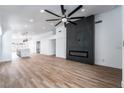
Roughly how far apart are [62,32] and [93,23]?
3.89 meters

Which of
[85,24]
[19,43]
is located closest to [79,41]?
[85,24]

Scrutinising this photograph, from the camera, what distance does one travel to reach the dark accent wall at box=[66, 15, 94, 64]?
21.2 feet

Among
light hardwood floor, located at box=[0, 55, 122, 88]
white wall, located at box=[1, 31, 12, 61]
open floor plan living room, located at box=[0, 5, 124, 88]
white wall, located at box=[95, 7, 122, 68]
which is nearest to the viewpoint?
light hardwood floor, located at box=[0, 55, 122, 88]

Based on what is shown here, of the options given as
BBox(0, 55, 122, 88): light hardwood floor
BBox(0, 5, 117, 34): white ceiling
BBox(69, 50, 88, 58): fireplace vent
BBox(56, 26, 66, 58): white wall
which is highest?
BBox(0, 5, 117, 34): white ceiling

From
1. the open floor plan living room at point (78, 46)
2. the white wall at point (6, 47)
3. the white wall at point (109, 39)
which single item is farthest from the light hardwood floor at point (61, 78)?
the white wall at point (6, 47)

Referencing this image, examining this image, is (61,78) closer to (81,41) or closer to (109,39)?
(109,39)

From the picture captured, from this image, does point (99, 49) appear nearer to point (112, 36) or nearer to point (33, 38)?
point (112, 36)

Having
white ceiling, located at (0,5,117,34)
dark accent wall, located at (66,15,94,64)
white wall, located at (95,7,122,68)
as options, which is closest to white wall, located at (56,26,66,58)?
dark accent wall, located at (66,15,94,64)

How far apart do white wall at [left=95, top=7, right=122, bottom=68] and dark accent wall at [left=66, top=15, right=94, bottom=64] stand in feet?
1.18

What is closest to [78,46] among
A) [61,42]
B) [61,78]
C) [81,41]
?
[81,41]

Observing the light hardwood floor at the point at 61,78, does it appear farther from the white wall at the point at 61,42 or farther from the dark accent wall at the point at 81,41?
the white wall at the point at 61,42

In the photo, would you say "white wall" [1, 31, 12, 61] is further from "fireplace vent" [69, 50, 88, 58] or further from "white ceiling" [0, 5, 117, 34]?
"fireplace vent" [69, 50, 88, 58]
